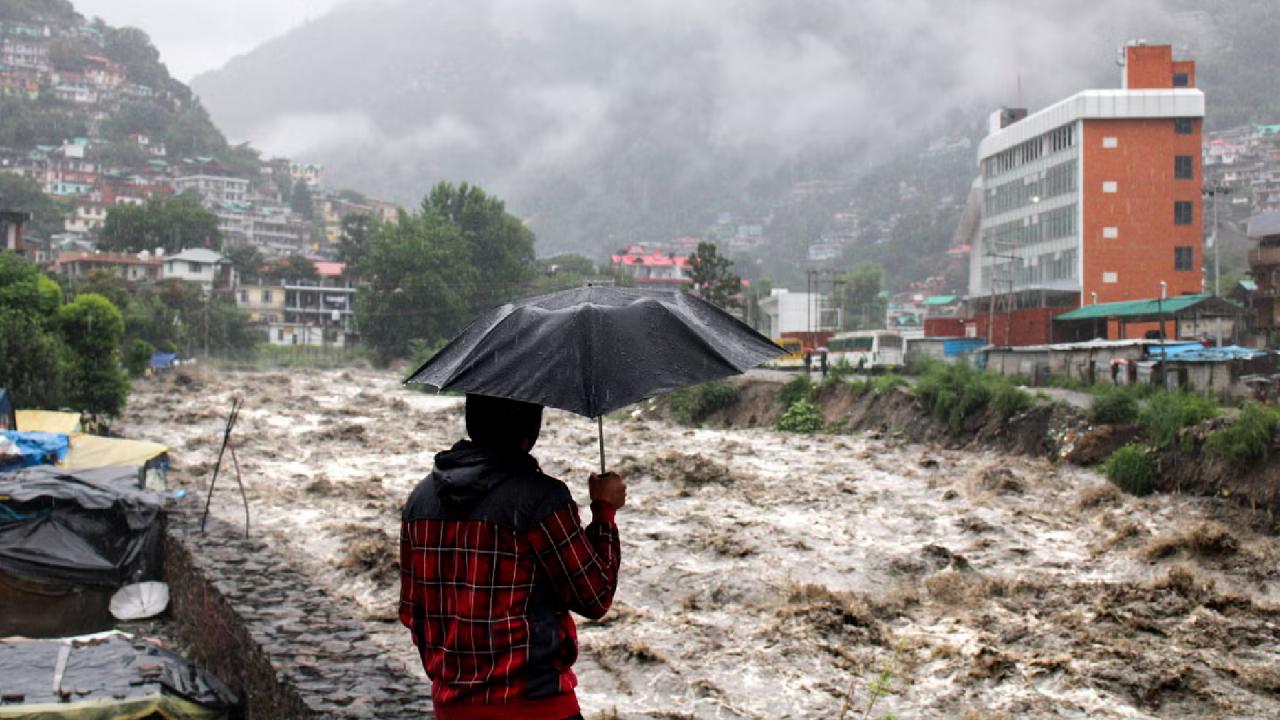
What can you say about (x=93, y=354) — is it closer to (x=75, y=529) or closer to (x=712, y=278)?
(x=75, y=529)

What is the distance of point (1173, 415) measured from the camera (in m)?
19.0

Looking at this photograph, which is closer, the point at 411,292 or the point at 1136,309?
the point at 1136,309

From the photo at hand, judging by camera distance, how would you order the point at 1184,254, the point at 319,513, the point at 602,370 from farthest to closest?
the point at 1184,254 < the point at 319,513 < the point at 602,370

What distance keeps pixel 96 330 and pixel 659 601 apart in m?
21.4

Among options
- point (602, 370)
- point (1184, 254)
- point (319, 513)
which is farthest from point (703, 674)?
point (1184, 254)

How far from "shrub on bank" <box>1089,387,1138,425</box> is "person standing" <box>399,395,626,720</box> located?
67.8 feet

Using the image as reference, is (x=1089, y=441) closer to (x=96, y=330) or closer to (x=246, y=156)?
(x=96, y=330)

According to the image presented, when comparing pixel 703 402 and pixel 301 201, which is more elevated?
pixel 301 201

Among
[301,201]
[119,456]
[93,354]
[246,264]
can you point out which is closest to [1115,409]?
[119,456]

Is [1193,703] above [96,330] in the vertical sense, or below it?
below

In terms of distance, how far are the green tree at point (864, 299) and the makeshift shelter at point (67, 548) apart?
9146cm

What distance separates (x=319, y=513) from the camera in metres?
18.1

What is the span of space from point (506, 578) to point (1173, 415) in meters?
19.0

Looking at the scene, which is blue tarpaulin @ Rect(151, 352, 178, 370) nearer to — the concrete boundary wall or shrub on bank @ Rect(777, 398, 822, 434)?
shrub on bank @ Rect(777, 398, 822, 434)
